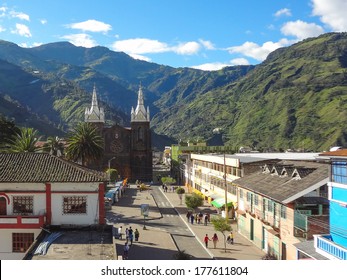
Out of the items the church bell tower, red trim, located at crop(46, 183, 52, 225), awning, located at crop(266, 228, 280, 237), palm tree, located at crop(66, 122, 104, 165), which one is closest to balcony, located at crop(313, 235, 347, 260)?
awning, located at crop(266, 228, 280, 237)

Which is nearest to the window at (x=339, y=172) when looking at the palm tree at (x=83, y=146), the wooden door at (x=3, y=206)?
the wooden door at (x=3, y=206)

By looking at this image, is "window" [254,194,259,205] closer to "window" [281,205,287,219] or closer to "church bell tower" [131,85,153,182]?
"window" [281,205,287,219]

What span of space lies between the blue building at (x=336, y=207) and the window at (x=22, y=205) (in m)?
17.7

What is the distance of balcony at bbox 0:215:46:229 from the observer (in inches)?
1095

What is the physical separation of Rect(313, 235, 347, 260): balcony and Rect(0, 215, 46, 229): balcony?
16490 millimetres

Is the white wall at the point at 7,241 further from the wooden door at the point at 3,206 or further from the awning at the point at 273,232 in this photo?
the awning at the point at 273,232

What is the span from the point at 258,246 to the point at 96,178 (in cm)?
1450

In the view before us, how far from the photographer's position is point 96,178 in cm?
2891

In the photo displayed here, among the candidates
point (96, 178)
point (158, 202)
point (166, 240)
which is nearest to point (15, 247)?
point (96, 178)

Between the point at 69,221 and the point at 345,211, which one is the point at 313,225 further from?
the point at 69,221

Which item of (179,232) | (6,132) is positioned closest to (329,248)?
(179,232)

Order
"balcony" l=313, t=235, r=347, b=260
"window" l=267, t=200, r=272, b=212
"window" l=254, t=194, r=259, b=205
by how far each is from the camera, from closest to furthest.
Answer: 1. "balcony" l=313, t=235, r=347, b=260
2. "window" l=267, t=200, r=272, b=212
3. "window" l=254, t=194, r=259, b=205

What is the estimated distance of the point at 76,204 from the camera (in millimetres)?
29016

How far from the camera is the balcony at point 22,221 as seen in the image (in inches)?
1095
